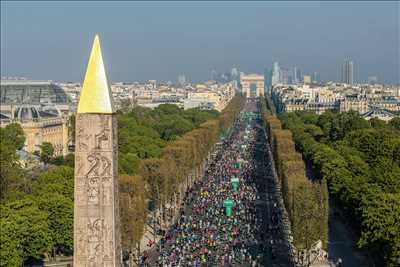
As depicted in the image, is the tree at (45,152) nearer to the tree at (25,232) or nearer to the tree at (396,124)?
the tree at (396,124)

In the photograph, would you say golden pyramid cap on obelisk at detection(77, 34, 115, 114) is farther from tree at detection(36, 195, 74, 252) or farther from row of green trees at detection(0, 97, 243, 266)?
tree at detection(36, 195, 74, 252)

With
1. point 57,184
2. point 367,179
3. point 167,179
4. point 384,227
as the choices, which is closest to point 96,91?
point 384,227

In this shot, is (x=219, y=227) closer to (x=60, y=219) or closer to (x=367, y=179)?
(x=367, y=179)

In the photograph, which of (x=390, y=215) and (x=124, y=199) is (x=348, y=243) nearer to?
(x=390, y=215)

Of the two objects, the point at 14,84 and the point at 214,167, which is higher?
the point at 14,84

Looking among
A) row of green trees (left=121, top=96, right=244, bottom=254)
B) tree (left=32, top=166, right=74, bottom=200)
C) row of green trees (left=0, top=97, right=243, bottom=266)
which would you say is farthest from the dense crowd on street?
tree (left=32, top=166, right=74, bottom=200)

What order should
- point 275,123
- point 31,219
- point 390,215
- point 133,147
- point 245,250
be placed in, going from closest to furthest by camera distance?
point 390,215 → point 31,219 → point 245,250 → point 133,147 → point 275,123

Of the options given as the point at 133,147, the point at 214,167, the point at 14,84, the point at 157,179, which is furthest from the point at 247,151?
the point at 14,84

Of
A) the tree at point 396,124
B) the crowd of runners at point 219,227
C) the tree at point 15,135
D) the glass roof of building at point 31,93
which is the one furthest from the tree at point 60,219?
the glass roof of building at point 31,93
